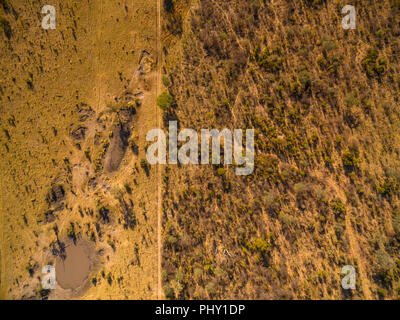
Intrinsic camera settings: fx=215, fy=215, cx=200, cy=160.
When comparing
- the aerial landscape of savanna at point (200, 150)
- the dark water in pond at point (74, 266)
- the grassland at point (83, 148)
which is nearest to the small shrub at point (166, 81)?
the aerial landscape of savanna at point (200, 150)

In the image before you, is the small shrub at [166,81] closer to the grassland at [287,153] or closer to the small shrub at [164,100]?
the grassland at [287,153]

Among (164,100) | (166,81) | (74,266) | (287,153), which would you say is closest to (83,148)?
(164,100)

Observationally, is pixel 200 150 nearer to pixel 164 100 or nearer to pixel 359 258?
pixel 164 100

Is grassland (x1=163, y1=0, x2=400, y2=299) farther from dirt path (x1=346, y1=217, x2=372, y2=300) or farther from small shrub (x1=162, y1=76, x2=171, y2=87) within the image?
small shrub (x1=162, y1=76, x2=171, y2=87)

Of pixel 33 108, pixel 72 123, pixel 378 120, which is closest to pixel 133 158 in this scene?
pixel 72 123

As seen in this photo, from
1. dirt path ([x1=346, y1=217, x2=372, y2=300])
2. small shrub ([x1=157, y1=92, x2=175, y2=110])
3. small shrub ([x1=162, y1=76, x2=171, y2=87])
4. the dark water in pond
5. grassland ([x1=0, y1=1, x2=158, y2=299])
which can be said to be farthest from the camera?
the dark water in pond

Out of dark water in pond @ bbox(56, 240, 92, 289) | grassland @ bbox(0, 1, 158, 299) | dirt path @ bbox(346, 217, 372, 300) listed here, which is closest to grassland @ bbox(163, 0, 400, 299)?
dirt path @ bbox(346, 217, 372, 300)

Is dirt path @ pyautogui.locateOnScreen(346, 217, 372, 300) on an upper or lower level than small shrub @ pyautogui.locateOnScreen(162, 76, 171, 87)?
lower

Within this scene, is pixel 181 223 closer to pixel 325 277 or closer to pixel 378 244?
pixel 325 277

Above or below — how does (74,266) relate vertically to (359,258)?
below
